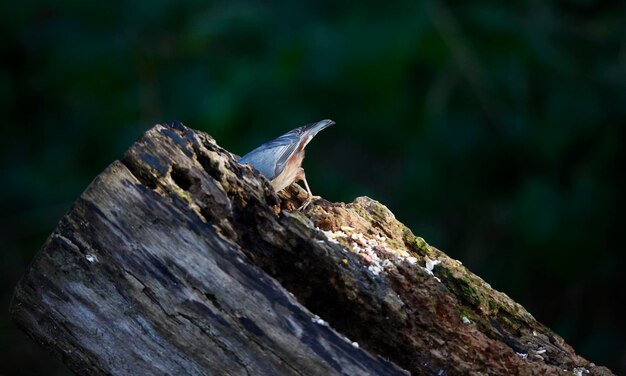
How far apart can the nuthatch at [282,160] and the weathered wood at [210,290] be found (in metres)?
0.37

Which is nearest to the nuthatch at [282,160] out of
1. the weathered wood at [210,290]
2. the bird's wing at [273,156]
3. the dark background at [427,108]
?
the bird's wing at [273,156]

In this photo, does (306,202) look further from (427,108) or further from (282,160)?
(427,108)

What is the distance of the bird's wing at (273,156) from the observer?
2439mm

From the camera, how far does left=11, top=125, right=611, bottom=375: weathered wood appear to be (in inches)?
73.6

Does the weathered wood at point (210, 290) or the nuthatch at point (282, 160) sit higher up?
the nuthatch at point (282, 160)

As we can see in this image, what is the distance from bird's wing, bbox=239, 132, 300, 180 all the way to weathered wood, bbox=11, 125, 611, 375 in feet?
1.25

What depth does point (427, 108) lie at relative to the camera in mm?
4816

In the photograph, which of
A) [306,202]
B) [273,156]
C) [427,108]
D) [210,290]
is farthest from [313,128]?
[427,108]

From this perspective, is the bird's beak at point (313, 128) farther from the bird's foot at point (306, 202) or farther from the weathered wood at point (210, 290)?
the weathered wood at point (210, 290)

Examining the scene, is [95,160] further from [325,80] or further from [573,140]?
[573,140]

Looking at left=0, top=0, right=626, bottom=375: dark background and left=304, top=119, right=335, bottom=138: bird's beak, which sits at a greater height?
left=0, top=0, right=626, bottom=375: dark background

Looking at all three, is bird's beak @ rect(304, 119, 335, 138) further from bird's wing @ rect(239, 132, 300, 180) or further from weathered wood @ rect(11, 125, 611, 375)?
weathered wood @ rect(11, 125, 611, 375)

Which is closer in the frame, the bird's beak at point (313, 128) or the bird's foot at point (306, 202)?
the bird's foot at point (306, 202)

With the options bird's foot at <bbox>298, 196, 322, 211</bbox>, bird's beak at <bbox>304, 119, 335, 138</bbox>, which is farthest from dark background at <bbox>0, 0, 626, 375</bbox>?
bird's foot at <bbox>298, 196, 322, 211</bbox>
